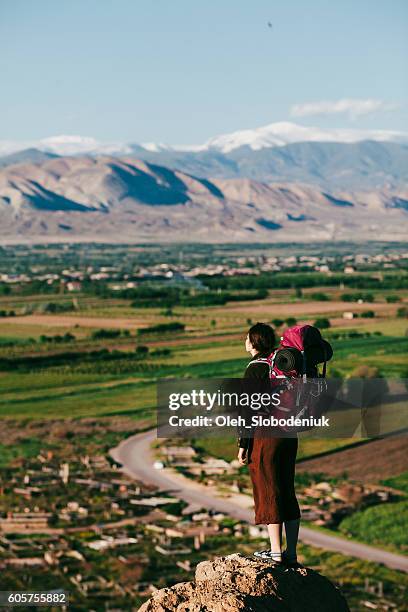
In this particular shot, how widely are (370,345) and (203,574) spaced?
70771mm

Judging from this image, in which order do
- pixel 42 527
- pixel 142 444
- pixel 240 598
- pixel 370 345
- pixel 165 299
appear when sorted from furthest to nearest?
pixel 165 299 → pixel 370 345 → pixel 142 444 → pixel 42 527 → pixel 240 598

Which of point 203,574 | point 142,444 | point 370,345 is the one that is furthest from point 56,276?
point 203,574

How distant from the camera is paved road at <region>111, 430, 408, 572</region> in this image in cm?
3394

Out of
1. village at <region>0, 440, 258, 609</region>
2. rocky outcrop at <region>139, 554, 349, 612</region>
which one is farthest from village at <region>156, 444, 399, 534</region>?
rocky outcrop at <region>139, 554, 349, 612</region>

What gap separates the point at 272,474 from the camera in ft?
22.7

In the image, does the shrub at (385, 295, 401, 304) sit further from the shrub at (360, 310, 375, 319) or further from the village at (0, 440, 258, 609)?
the village at (0, 440, 258, 609)

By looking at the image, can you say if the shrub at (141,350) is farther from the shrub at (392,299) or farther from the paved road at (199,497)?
the shrub at (392,299)

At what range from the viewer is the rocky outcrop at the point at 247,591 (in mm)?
6453

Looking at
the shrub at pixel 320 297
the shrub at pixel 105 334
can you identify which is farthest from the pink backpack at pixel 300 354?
the shrub at pixel 320 297

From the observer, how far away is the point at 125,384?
68625 mm

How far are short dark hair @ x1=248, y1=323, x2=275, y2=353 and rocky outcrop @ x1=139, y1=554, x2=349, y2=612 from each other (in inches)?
49.3

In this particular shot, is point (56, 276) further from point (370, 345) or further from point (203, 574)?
point (203, 574)

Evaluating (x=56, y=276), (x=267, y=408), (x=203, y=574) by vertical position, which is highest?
(x=267, y=408)

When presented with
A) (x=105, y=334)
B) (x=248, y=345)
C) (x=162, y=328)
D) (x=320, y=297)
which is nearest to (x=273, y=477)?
(x=248, y=345)
